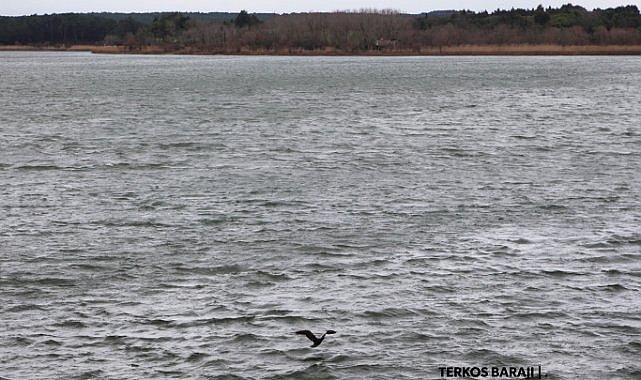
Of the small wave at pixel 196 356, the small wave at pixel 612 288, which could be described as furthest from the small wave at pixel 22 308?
the small wave at pixel 612 288

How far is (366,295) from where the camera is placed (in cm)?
1513

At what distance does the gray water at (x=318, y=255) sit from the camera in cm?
1262

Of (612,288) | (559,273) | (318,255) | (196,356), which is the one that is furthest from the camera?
(318,255)

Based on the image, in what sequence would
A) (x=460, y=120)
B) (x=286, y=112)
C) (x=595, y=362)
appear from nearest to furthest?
(x=595, y=362) < (x=460, y=120) < (x=286, y=112)

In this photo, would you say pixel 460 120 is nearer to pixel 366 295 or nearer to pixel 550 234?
pixel 550 234

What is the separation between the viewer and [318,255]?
17.7m

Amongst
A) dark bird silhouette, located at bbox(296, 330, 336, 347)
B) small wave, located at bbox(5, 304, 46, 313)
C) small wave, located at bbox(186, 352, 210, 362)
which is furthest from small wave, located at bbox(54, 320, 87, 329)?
dark bird silhouette, located at bbox(296, 330, 336, 347)

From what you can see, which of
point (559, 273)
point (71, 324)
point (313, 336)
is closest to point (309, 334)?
point (313, 336)

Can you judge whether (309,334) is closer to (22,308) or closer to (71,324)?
(71,324)

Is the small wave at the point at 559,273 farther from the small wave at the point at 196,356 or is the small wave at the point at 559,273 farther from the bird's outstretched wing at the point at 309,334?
the small wave at the point at 196,356

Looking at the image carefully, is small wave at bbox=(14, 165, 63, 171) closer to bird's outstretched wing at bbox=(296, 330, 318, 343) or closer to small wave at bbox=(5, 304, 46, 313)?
small wave at bbox=(5, 304, 46, 313)

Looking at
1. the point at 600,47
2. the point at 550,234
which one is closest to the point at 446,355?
the point at 550,234

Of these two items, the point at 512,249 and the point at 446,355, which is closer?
the point at 446,355

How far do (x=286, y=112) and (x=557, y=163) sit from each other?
24820 mm
